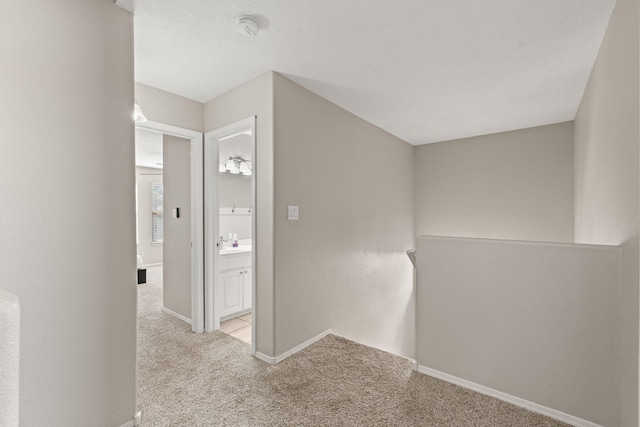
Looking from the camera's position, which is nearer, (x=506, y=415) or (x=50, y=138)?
(x=50, y=138)

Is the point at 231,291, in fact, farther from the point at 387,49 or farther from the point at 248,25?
the point at 387,49

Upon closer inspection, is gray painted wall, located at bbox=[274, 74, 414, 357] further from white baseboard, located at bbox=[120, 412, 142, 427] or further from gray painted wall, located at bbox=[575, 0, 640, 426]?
gray painted wall, located at bbox=[575, 0, 640, 426]

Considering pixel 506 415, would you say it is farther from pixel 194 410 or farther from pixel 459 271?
pixel 194 410

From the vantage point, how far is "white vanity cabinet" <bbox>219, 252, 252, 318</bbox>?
3.42 meters

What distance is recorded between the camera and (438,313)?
216cm

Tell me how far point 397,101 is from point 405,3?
1512 millimetres

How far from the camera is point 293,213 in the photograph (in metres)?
2.60

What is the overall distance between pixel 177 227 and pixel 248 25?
2375 mm

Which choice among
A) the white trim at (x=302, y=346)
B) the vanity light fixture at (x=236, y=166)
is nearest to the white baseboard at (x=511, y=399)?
the white trim at (x=302, y=346)

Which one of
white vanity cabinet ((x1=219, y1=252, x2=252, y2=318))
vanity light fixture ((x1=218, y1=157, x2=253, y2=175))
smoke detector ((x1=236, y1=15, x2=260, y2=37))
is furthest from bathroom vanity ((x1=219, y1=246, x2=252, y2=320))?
smoke detector ((x1=236, y1=15, x2=260, y2=37))

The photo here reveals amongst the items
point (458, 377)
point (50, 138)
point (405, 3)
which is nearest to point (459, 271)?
point (458, 377)

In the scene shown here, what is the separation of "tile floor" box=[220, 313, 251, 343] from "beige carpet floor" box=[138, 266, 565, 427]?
0.29 metres

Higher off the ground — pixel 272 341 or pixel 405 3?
pixel 405 3

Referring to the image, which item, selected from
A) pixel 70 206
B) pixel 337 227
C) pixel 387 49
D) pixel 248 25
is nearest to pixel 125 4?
pixel 248 25
